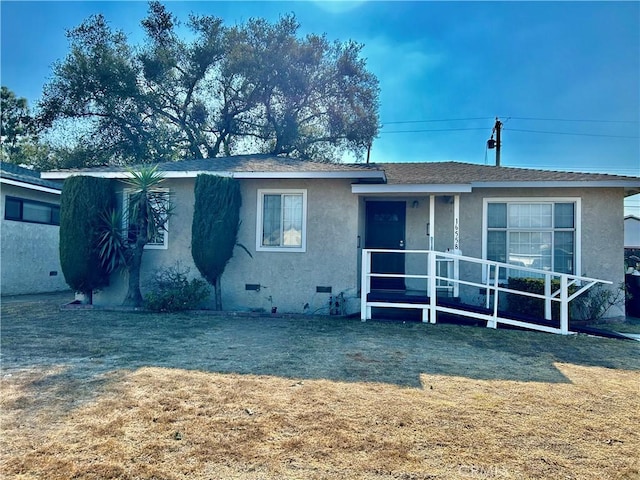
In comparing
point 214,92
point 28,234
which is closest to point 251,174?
point 28,234

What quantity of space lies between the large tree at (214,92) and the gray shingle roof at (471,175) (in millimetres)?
10891

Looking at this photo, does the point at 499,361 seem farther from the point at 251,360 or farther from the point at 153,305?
the point at 153,305

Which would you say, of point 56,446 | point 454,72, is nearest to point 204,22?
point 454,72

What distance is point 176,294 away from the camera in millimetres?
8812

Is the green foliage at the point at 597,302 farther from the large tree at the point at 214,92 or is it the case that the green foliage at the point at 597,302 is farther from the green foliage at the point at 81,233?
the large tree at the point at 214,92

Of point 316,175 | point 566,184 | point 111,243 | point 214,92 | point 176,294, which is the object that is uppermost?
point 214,92

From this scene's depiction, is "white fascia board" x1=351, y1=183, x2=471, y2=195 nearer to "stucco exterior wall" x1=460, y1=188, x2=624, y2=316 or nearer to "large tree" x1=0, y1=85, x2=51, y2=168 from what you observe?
"stucco exterior wall" x1=460, y1=188, x2=624, y2=316

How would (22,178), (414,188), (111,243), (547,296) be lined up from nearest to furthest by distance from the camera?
(547,296) → (414,188) → (111,243) → (22,178)

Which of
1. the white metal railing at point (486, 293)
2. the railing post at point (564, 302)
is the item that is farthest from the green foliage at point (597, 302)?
the railing post at point (564, 302)

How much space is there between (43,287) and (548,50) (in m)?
18.2

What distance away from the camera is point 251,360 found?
517 centimetres

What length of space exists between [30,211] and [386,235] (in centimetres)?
1161

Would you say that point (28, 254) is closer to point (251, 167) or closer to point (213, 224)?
point (213, 224)

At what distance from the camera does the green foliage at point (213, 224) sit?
8.81 meters
